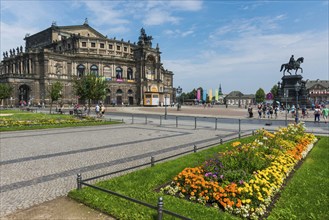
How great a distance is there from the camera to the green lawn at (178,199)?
534 centimetres

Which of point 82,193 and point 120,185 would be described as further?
point 120,185

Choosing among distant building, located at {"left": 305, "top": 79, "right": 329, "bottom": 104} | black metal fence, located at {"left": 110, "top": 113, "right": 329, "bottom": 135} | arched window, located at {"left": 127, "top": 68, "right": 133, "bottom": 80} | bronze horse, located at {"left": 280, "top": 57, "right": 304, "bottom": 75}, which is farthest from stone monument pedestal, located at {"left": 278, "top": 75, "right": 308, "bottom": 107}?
distant building, located at {"left": 305, "top": 79, "right": 329, "bottom": 104}

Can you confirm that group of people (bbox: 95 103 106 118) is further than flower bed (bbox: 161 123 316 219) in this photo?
Yes

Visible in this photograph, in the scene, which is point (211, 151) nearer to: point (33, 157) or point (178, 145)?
point (178, 145)

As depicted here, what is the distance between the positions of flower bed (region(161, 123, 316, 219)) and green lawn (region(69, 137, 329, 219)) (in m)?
0.28

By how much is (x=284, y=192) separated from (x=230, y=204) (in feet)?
6.46

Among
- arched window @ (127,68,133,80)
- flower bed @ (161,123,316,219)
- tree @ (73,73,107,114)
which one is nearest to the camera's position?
flower bed @ (161,123,316,219)

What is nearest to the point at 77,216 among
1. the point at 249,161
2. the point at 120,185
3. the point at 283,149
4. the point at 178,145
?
the point at 120,185

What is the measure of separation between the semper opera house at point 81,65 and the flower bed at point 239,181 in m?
72.1

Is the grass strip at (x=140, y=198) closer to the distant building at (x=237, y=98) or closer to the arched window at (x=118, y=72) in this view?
the arched window at (x=118, y=72)

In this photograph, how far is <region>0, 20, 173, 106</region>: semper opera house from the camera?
73312 millimetres

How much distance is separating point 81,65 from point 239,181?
272 feet

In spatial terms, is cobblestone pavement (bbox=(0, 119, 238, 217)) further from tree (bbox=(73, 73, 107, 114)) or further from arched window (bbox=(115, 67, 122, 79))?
arched window (bbox=(115, 67, 122, 79))

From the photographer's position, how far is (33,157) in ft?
36.3
